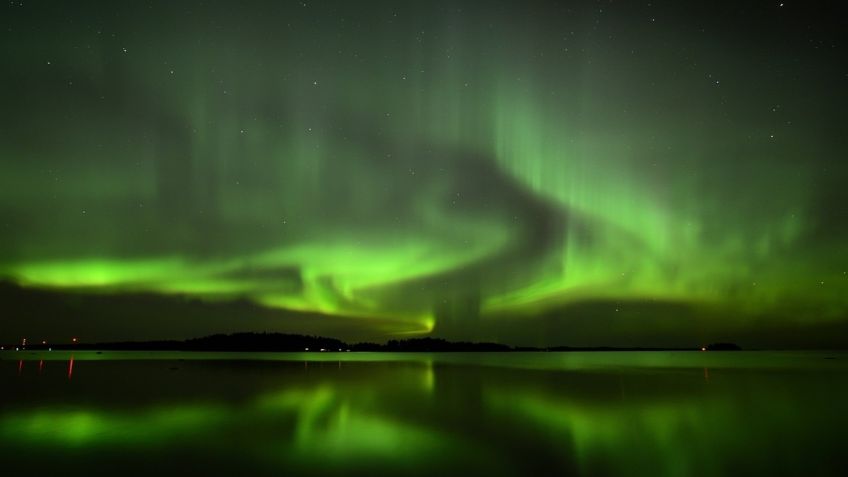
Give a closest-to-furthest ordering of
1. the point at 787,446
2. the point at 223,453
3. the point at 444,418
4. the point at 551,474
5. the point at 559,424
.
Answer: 1. the point at 551,474
2. the point at 223,453
3. the point at 787,446
4. the point at 559,424
5. the point at 444,418

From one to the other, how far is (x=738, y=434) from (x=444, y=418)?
9.95 metres

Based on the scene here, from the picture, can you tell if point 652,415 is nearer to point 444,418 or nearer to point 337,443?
point 444,418

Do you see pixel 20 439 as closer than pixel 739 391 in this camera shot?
Yes

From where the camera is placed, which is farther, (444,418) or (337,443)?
(444,418)

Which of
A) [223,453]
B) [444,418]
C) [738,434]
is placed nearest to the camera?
[223,453]

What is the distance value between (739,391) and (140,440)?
3320cm

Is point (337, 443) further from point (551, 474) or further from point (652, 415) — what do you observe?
point (652, 415)

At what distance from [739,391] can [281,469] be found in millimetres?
31984

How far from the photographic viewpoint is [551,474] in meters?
13.7

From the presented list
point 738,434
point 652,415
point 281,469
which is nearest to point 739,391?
point 652,415

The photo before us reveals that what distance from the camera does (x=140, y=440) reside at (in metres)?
18.4

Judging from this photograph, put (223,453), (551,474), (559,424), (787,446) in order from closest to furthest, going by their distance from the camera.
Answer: (551,474)
(223,453)
(787,446)
(559,424)

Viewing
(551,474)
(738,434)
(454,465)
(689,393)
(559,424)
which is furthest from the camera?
(689,393)

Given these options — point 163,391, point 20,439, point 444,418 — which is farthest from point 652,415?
point 163,391
